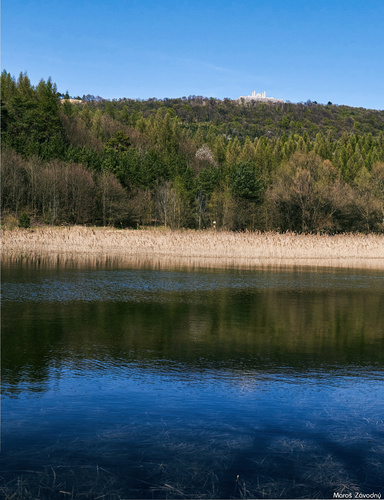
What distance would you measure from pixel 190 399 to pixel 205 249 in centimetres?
2634

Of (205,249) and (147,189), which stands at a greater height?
(147,189)

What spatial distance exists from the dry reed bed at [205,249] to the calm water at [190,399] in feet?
44.8

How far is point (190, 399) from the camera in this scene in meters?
7.06

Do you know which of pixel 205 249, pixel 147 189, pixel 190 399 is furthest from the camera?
pixel 147 189

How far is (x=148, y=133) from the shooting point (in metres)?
134

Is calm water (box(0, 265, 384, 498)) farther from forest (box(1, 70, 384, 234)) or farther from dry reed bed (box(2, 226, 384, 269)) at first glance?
forest (box(1, 70, 384, 234))

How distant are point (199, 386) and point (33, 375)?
8.29ft

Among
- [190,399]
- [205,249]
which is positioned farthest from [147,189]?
[190,399]

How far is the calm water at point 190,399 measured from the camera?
507 centimetres

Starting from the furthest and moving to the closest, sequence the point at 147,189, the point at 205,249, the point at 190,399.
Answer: the point at 147,189 → the point at 205,249 → the point at 190,399

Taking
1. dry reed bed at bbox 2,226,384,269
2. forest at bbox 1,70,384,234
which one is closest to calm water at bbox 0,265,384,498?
dry reed bed at bbox 2,226,384,269

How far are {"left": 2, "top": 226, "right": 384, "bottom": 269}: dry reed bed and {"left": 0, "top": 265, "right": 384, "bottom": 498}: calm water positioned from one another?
1365 centimetres

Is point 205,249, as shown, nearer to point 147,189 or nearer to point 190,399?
point 190,399

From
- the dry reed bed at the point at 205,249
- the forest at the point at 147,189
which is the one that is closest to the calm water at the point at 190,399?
the dry reed bed at the point at 205,249
